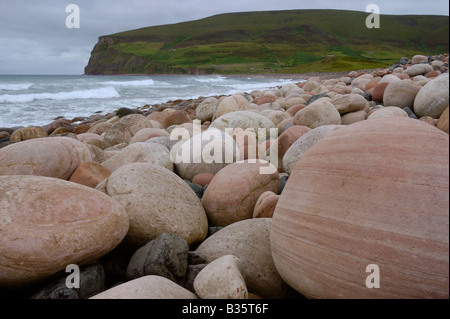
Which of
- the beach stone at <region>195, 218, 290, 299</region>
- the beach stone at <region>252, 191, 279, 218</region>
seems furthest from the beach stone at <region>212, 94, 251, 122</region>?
the beach stone at <region>195, 218, 290, 299</region>

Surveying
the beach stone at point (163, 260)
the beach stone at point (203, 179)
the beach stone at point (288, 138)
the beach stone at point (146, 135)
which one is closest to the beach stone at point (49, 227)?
the beach stone at point (163, 260)

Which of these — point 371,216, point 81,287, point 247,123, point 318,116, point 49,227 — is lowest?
point 81,287

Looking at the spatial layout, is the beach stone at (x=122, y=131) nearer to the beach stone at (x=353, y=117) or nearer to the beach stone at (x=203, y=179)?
the beach stone at (x=203, y=179)

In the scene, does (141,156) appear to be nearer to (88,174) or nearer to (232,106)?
(88,174)

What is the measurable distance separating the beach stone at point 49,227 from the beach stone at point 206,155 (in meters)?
2.26

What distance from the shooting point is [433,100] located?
5762 millimetres

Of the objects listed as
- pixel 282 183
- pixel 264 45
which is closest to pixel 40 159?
pixel 282 183

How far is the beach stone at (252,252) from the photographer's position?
238cm

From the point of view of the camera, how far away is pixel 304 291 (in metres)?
1.91

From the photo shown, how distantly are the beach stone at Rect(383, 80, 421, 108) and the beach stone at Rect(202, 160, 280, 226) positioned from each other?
4.60 meters

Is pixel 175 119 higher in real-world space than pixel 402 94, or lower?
lower

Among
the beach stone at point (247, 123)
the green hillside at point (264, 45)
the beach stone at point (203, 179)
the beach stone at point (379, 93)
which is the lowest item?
Answer: the beach stone at point (203, 179)

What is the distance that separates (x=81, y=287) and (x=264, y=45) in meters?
92.6
